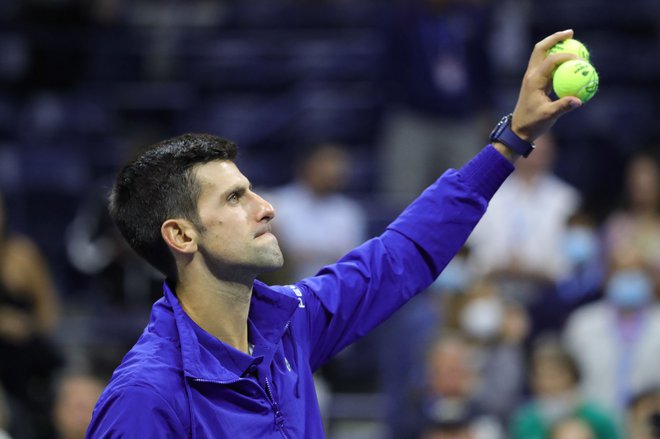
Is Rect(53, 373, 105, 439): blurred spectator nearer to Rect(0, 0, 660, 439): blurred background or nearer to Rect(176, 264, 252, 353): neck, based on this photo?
Rect(0, 0, 660, 439): blurred background

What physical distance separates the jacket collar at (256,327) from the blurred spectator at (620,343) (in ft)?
11.7

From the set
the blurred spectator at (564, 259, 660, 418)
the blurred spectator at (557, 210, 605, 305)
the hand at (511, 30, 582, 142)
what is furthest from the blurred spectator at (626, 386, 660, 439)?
the hand at (511, 30, 582, 142)

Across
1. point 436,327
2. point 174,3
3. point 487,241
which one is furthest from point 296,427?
point 174,3

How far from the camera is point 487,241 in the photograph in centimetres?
792

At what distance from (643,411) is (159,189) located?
11.1 ft

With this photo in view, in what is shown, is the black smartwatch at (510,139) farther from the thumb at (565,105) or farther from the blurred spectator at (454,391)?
the blurred spectator at (454,391)

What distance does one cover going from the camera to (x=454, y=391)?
250 inches

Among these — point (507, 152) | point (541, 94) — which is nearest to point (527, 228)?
point (507, 152)

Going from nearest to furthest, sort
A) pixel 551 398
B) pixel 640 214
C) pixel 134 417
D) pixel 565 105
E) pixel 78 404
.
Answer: pixel 134 417, pixel 565 105, pixel 78 404, pixel 551 398, pixel 640 214

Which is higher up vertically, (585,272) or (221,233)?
(221,233)

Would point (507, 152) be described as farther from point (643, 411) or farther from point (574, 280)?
point (574, 280)

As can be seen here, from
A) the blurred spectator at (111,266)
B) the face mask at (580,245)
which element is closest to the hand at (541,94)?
the face mask at (580,245)

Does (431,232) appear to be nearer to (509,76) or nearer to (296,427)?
(296,427)

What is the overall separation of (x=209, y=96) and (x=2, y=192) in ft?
6.97
